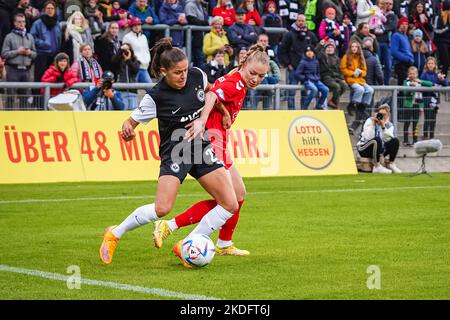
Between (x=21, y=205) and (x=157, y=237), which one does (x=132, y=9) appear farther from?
(x=157, y=237)

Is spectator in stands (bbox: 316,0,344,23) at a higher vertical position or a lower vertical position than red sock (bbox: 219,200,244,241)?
higher

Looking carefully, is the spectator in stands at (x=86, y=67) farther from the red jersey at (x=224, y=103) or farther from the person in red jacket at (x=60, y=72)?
the red jersey at (x=224, y=103)

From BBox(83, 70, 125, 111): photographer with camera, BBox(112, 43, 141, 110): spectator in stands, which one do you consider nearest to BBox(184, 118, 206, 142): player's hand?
BBox(83, 70, 125, 111): photographer with camera

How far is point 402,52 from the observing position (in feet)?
85.8

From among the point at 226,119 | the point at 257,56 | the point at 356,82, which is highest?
the point at 257,56

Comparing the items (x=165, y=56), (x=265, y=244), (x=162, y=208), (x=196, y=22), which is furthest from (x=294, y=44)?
(x=162, y=208)

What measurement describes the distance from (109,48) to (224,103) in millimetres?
11964

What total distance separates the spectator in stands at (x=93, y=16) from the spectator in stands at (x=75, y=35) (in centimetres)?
60

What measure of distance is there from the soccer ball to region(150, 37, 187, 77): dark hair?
1623 mm

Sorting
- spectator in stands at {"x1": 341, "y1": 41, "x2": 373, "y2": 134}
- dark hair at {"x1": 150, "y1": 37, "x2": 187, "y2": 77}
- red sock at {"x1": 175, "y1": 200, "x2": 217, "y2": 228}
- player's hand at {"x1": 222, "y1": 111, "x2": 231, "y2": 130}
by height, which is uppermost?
dark hair at {"x1": 150, "y1": 37, "x2": 187, "y2": 77}

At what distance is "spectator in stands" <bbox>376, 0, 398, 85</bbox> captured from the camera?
26328 mm

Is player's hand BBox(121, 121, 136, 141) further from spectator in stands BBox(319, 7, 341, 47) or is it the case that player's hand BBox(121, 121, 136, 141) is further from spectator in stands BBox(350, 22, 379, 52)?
spectator in stands BBox(319, 7, 341, 47)

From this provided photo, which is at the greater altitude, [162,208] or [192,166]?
[192,166]

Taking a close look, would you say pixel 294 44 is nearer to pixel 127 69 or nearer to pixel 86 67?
pixel 127 69
